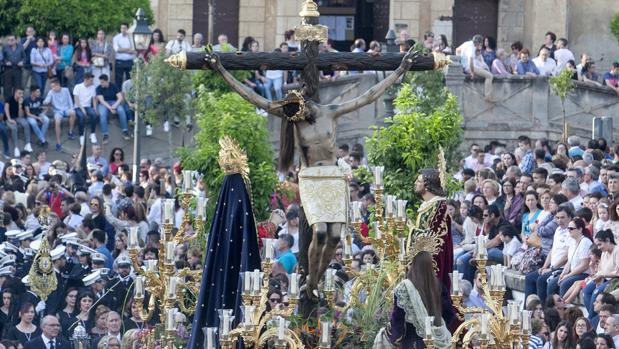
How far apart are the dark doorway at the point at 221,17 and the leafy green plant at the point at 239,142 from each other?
1674cm

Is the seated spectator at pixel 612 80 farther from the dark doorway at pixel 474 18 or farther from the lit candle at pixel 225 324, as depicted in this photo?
the lit candle at pixel 225 324

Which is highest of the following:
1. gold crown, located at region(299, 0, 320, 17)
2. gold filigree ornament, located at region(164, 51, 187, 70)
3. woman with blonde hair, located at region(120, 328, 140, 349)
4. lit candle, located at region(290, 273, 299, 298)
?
gold crown, located at region(299, 0, 320, 17)

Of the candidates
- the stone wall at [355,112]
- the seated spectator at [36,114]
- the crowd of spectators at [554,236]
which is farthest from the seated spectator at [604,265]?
the seated spectator at [36,114]

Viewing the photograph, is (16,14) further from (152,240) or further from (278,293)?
(278,293)

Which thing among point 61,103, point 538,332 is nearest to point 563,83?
point 61,103

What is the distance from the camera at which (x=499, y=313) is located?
19.2m

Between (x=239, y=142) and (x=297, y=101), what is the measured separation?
945 centimetres

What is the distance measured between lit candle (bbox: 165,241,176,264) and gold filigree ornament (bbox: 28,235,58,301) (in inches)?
240

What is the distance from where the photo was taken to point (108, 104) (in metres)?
38.4

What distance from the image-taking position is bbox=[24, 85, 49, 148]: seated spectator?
38.1 m

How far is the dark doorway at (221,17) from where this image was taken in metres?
47.0

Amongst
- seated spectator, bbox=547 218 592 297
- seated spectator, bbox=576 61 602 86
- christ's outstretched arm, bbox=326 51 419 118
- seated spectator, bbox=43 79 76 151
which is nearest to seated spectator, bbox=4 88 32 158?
seated spectator, bbox=43 79 76 151

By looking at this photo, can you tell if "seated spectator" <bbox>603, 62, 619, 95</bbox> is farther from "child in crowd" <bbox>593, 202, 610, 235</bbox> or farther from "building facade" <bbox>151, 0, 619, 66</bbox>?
"child in crowd" <bbox>593, 202, 610, 235</bbox>

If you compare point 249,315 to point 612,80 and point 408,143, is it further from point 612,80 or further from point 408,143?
point 612,80
